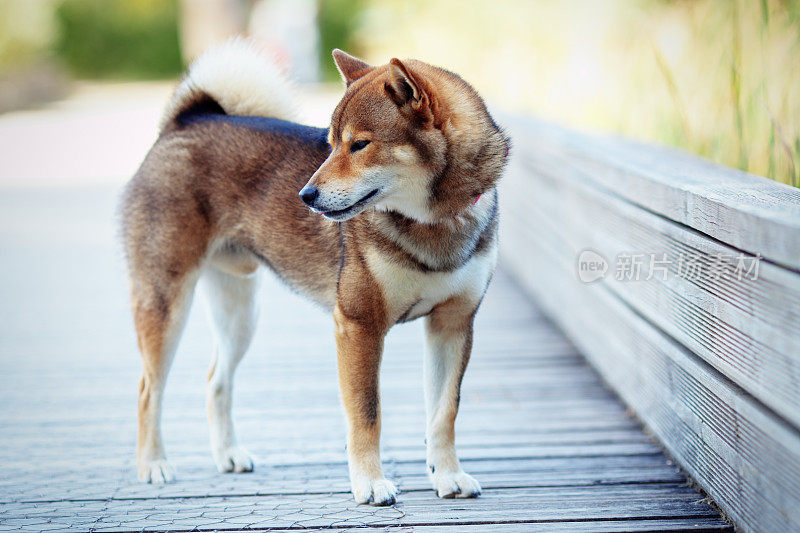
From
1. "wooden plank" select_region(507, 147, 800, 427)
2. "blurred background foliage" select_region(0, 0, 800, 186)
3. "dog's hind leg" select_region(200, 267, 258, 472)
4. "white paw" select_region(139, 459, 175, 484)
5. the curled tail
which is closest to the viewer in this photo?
"wooden plank" select_region(507, 147, 800, 427)

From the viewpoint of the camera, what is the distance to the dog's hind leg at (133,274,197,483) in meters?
2.84

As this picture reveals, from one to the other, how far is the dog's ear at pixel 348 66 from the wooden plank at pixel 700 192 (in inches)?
40.7

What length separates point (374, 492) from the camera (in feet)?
8.16

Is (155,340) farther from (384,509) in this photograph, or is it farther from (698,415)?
(698,415)

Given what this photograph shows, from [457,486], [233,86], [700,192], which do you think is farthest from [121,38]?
[700,192]

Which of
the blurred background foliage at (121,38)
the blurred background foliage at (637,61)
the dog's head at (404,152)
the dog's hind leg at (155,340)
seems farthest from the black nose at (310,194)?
the blurred background foliage at (121,38)

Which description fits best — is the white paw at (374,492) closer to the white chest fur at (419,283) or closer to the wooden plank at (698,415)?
the white chest fur at (419,283)

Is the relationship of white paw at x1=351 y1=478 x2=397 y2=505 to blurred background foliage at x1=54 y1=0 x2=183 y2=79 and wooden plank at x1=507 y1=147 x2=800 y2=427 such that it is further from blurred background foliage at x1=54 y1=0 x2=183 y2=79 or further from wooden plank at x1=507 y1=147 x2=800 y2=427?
blurred background foliage at x1=54 y1=0 x2=183 y2=79

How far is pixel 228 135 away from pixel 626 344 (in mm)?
1694

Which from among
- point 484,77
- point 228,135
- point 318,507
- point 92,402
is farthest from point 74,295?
point 484,77

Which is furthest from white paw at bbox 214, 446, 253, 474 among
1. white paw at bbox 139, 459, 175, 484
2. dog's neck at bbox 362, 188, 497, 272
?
dog's neck at bbox 362, 188, 497, 272

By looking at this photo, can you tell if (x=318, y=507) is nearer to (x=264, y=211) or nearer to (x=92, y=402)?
(x=264, y=211)

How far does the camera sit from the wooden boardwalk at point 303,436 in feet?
7.96

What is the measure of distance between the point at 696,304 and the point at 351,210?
1043mm
